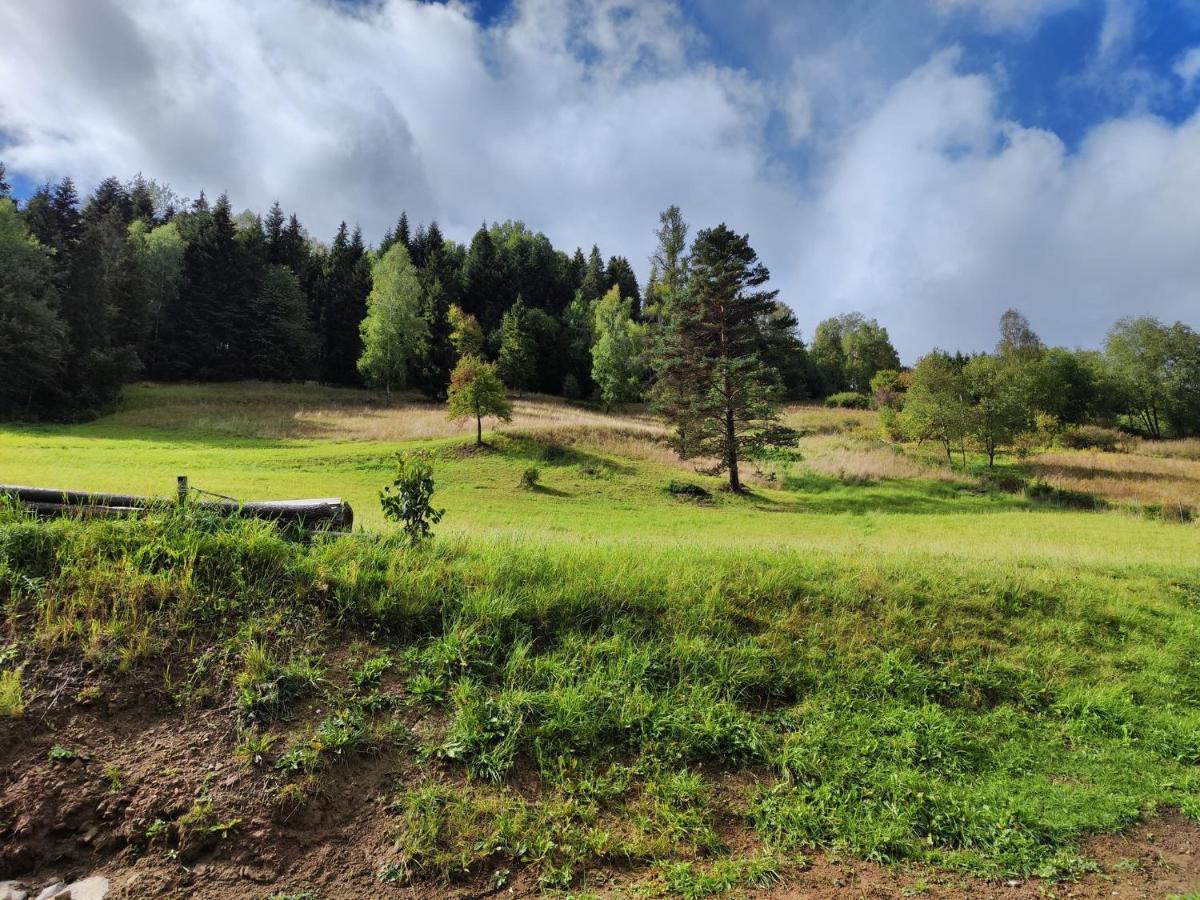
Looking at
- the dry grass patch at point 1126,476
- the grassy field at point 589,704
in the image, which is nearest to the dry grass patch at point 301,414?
the dry grass patch at point 1126,476

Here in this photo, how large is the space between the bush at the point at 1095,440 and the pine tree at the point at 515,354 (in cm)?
5055

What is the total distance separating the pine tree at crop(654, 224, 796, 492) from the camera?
96.0 ft

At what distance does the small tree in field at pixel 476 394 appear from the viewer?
31266 mm

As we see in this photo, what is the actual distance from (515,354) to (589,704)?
197 feet

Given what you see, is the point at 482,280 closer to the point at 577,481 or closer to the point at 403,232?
the point at 403,232

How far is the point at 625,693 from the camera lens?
5.38 m

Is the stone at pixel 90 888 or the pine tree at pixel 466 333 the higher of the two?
the pine tree at pixel 466 333

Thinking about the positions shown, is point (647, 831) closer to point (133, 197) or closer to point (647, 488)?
point (647, 488)

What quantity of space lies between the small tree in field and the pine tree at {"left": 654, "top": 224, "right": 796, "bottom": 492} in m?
9.88

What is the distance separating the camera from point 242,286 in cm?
6172

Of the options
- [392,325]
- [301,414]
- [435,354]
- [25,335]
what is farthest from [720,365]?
[25,335]

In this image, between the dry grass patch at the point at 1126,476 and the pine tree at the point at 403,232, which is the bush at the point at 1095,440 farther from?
the pine tree at the point at 403,232

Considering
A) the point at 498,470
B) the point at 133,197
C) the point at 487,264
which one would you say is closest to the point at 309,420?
the point at 498,470

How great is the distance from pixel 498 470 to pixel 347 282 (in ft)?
174
